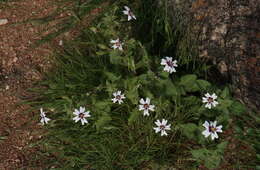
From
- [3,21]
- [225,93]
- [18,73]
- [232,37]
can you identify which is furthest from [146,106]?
[3,21]

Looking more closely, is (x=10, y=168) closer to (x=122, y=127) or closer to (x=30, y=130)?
(x=30, y=130)

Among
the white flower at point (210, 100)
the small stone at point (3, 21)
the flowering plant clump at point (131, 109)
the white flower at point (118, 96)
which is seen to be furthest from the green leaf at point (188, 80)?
the small stone at point (3, 21)

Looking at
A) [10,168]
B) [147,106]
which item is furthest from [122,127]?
[10,168]

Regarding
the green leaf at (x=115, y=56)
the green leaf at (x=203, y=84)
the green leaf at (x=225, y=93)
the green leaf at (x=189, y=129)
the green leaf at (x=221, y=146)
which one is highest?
the green leaf at (x=115, y=56)

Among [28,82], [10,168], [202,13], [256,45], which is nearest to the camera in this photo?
[256,45]

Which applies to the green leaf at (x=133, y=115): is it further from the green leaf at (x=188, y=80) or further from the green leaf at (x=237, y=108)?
the green leaf at (x=237, y=108)

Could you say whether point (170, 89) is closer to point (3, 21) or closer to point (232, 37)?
point (232, 37)
